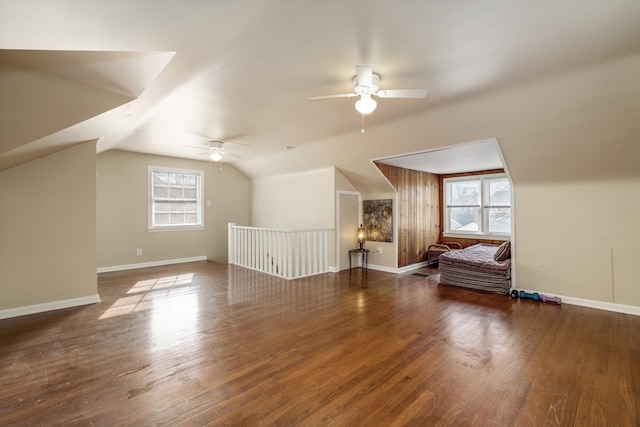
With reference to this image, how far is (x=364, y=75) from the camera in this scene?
2338 mm

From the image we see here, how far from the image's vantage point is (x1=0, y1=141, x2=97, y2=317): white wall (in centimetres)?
348

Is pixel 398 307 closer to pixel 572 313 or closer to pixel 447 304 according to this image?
pixel 447 304

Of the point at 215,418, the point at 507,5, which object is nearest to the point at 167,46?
the point at 507,5

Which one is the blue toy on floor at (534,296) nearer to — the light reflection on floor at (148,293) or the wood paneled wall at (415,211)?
the wood paneled wall at (415,211)

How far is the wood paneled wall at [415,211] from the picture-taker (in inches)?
235

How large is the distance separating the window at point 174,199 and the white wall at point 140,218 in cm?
13

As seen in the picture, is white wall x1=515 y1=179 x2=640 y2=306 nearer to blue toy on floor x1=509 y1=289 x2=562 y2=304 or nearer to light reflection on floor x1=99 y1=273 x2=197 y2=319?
blue toy on floor x1=509 y1=289 x2=562 y2=304

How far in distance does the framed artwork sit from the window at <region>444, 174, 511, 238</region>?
227 centimetres

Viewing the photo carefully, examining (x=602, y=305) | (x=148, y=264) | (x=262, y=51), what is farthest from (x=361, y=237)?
(x=148, y=264)

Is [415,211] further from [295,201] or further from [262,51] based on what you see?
[262,51]

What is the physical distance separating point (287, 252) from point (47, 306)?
11.3 feet

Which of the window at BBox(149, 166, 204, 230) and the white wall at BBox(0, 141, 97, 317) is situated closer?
the white wall at BBox(0, 141, 97, 317)

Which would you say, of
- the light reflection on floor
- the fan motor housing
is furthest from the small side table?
the fan motor housing

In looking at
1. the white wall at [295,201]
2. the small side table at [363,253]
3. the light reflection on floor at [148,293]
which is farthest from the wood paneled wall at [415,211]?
the light reflection on floor at [148,293]
